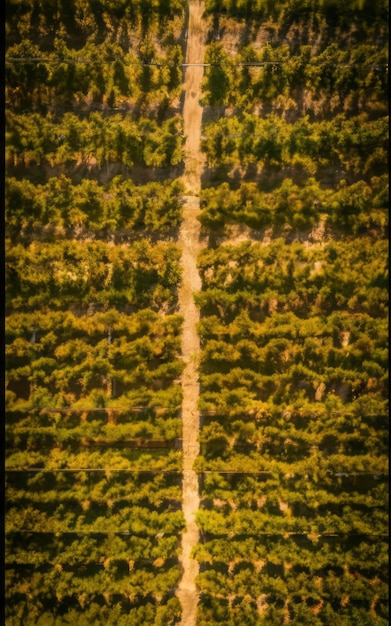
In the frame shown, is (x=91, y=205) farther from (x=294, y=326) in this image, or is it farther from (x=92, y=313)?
(x=294, y=326)

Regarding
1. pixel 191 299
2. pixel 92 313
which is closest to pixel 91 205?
pixel 92 313

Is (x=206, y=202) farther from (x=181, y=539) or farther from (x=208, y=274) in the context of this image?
(x=181, y=539)

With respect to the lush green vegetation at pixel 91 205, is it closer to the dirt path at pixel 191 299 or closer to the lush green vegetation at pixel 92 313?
the lush green vegetation at pixel 92 313

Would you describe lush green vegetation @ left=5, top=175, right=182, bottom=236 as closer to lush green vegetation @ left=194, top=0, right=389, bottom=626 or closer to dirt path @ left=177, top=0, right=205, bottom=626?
dirt path @ left=177, top=0, right=205, bottom=626

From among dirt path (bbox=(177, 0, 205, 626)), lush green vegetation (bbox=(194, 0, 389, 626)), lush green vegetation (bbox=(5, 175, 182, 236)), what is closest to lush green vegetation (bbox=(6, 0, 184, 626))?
lush green vegetation (bbox=(5, 175, 182, 236))

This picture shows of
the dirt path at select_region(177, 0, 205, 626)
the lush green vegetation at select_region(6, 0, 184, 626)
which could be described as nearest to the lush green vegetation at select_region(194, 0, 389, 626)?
the dirt path at select_region(177, 0, 205, 626)

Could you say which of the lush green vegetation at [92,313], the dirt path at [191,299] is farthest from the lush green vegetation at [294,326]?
the lush green vegetation at [92,313]

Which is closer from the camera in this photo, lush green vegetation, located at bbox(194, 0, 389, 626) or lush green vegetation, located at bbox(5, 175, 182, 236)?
lush green vegetation, located at bbox(194, 0, 389, 626)
